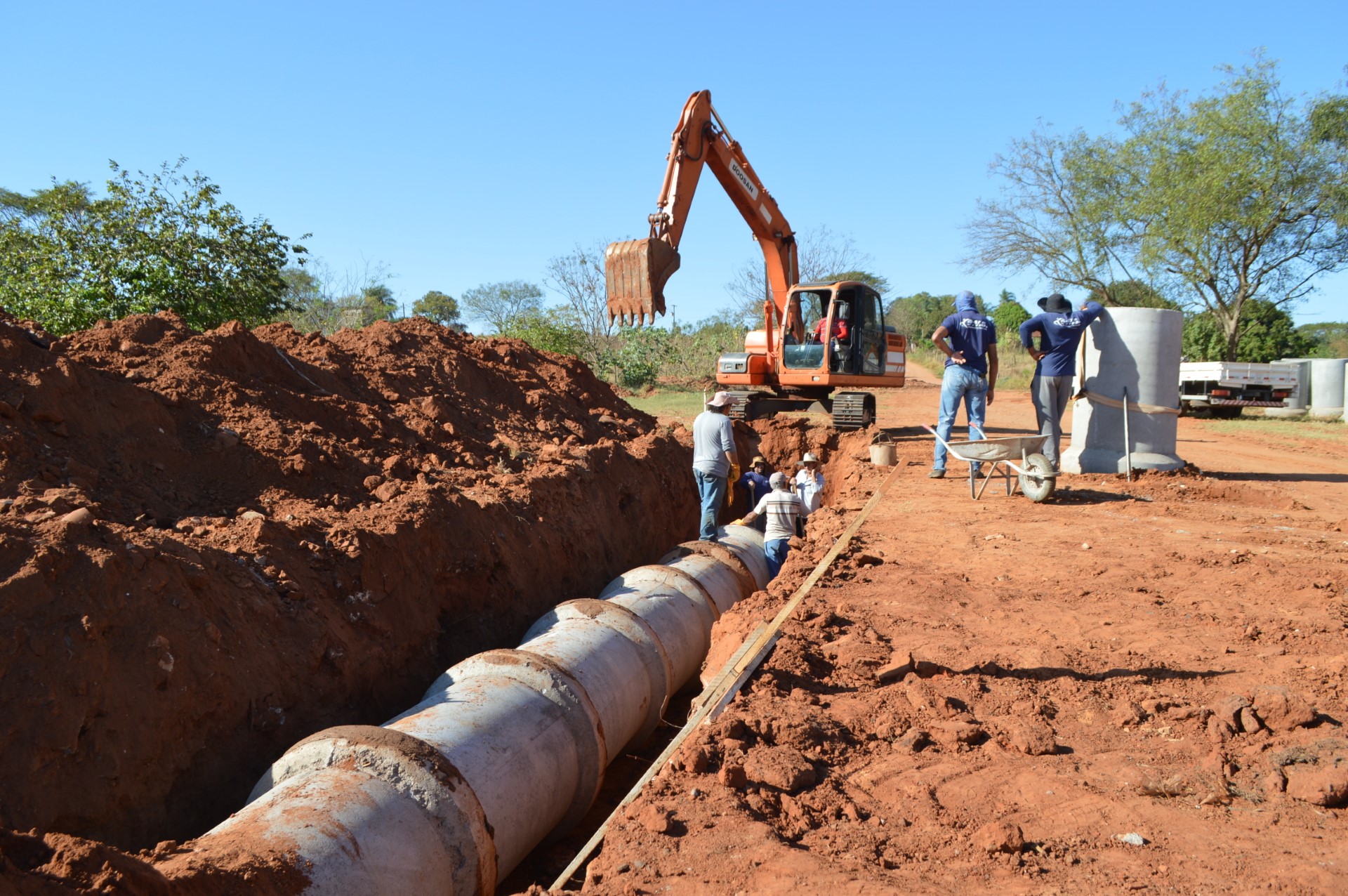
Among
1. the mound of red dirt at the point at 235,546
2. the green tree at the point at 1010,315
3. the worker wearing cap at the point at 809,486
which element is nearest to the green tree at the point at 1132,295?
the green tree at the point at 1010,315

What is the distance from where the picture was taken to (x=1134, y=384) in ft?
30.5

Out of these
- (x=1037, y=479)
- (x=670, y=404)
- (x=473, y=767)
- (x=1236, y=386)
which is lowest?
(x=473, y=767)

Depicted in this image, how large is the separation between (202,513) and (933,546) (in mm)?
5195

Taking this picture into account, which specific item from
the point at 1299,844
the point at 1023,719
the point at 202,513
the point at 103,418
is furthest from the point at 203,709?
the point at 1299,844

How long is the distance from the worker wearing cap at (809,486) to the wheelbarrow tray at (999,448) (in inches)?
52.6

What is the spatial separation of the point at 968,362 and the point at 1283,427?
37.9 ft

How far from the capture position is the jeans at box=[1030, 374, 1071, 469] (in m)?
9.44

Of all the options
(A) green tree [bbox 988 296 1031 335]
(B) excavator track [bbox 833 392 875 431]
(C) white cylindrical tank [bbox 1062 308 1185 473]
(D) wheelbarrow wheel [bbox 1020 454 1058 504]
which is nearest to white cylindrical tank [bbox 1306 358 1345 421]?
(B) excavator track [bbox 833 392 875 431]

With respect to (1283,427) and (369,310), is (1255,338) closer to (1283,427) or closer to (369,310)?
(1283,427)

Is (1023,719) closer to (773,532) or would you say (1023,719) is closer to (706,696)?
(706,696)

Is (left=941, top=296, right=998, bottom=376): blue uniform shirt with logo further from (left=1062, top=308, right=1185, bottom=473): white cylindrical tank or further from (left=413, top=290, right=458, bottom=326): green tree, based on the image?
(left=413, top=290, right=458, bottom=326): green tree

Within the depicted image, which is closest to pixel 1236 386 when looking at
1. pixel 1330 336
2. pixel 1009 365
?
pixel 1009 365

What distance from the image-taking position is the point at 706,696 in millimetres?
4367

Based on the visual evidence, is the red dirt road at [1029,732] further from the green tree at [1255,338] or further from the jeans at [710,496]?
the green tree at [1255,338]
